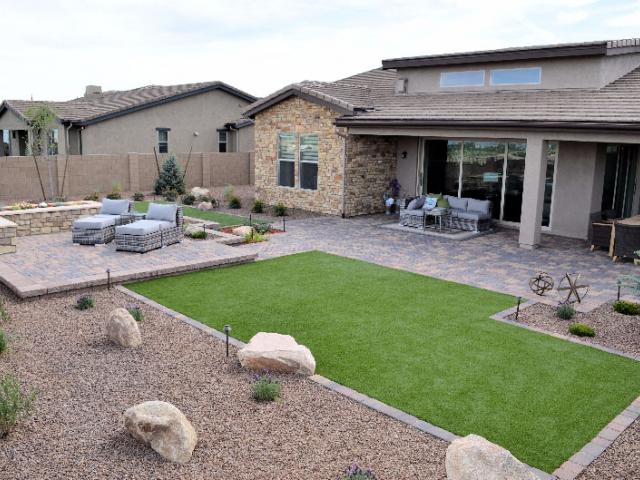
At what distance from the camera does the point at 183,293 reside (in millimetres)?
10625

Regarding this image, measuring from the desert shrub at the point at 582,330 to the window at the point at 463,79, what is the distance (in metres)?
11.2

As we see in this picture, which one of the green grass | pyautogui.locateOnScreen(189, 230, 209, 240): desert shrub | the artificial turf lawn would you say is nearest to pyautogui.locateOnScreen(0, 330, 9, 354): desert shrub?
the artificial turf lawn

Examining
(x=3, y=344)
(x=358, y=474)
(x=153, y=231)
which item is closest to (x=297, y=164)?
(x=153, y=231)

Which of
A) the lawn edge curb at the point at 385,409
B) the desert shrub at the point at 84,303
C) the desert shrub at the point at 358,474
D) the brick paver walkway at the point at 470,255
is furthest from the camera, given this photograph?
the brick paver walkway at the point at 470,255

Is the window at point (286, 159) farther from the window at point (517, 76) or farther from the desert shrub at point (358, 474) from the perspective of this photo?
the desert shrub at point (358, 474)

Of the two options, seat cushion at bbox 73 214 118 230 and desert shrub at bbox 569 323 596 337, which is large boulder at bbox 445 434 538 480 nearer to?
desert shrub at bbox 569 323 596 337

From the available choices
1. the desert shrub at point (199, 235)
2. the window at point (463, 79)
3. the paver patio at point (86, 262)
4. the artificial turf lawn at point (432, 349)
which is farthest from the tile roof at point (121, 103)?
the artificial turf lawn at point (432, 349)

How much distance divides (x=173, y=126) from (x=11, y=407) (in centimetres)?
2618

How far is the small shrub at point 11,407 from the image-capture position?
5.58 meters

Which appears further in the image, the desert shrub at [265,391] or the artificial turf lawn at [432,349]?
the desert shrub at [265,391]

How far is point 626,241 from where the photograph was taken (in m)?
13.5

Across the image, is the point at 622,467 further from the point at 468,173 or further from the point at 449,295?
the point at 468,173

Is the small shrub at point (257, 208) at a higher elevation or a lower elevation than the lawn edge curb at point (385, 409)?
higher

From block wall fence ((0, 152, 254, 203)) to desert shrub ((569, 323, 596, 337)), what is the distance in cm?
1990
